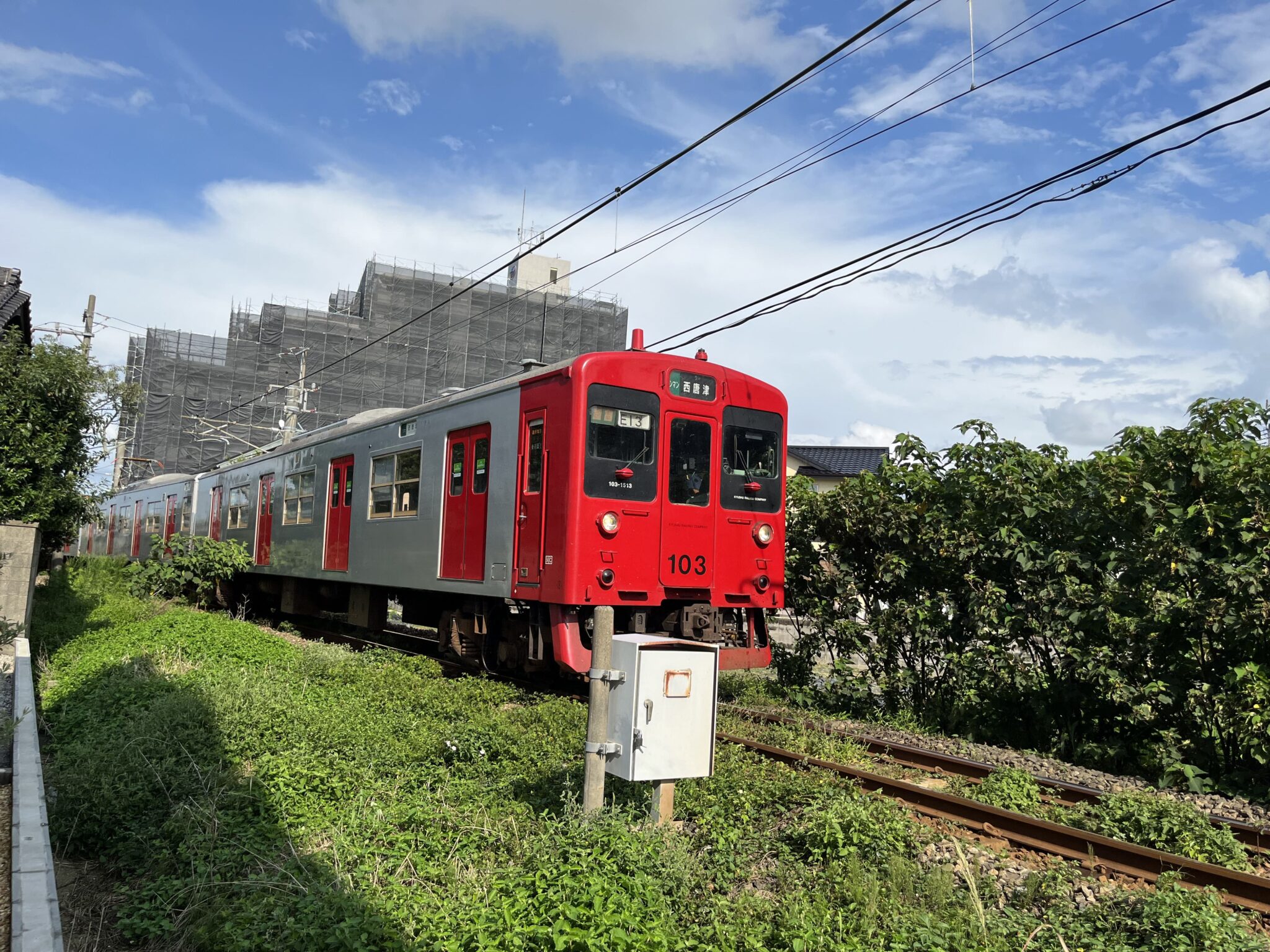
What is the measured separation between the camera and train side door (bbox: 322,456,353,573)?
43.6ft

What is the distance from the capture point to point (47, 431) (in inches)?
447

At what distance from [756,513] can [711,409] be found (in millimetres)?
1147

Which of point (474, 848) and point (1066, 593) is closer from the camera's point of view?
point (474, 848)

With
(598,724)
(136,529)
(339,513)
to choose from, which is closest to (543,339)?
(339,513)

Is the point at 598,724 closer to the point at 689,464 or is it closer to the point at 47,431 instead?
the point at 689,464

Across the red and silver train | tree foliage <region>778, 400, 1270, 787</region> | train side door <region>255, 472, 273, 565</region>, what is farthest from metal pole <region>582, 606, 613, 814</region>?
train side door <region>255, 472, 273, 565</region>

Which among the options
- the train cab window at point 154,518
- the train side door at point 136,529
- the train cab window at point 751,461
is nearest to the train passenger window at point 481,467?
the train cab window at point 751,461

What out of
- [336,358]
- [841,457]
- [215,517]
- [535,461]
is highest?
[336,358]

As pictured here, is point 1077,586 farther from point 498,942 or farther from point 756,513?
point 498,942

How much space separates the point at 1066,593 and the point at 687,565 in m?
3.28

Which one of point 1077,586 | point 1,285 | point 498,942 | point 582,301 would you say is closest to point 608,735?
point 498,942

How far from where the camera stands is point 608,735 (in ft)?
16.6

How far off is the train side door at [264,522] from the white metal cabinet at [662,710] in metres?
12.8

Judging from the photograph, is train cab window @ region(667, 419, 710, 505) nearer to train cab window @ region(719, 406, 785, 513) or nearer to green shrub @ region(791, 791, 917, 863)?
train cab window @ region(719, 406, 785, 513)
